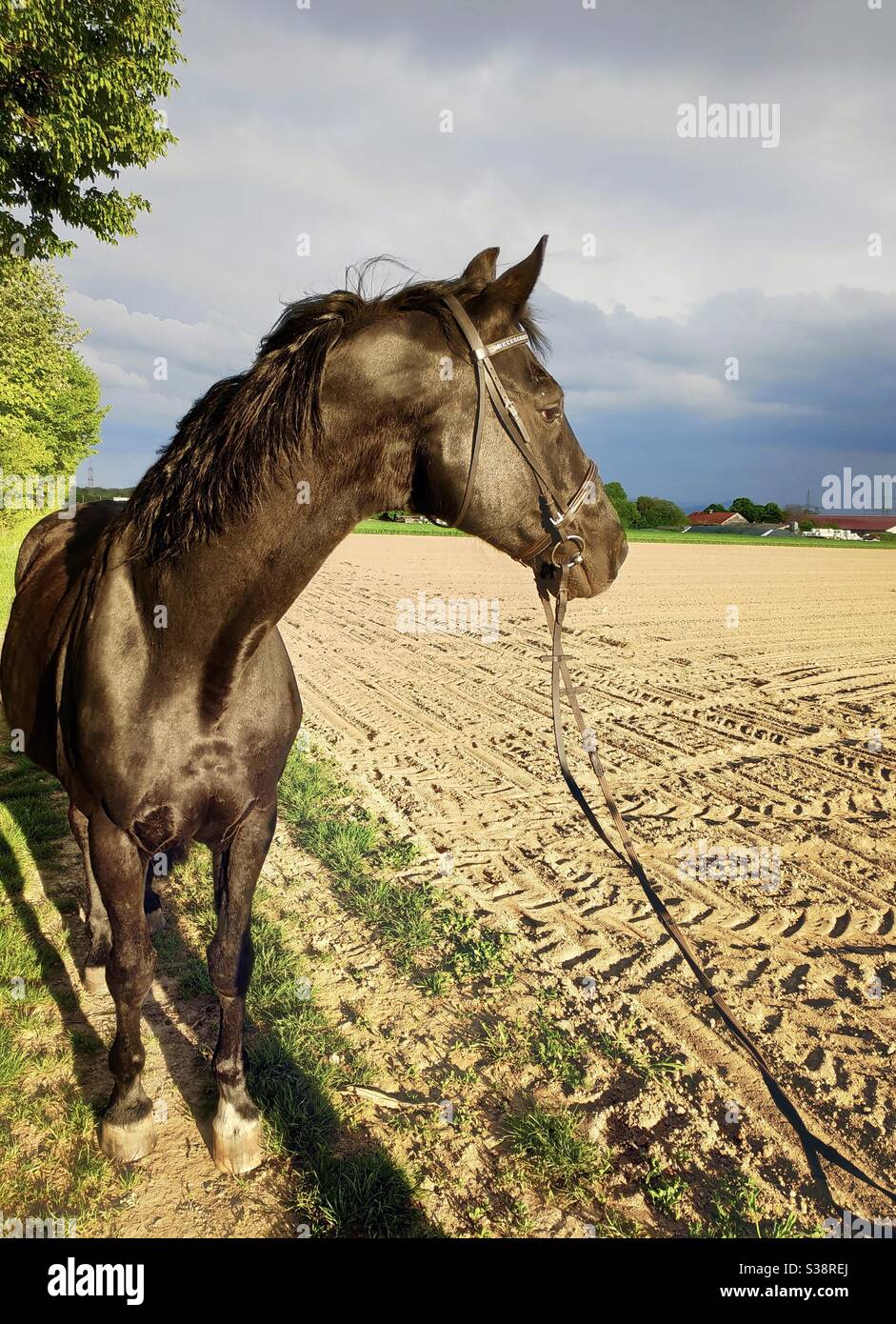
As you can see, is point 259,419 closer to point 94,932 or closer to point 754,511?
point 94,932

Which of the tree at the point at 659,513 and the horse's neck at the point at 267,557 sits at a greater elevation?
the tree at the point at 659,513

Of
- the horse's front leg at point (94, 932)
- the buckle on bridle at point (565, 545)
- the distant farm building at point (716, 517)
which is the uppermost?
the distant farm building at point (716, 517)

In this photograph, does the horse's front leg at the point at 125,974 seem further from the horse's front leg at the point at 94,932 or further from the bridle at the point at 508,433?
the bridle at the point at 508,433

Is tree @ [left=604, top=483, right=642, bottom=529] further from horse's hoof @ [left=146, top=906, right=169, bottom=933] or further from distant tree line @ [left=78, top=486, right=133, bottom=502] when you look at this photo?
horse's hoof @ [left=146, top=906, right=169, bottom=933]

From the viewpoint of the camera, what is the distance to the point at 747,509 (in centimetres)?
12269

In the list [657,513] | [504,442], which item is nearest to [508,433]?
[504,442]

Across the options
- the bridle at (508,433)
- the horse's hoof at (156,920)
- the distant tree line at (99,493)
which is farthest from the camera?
the distant tree line at (99,493)

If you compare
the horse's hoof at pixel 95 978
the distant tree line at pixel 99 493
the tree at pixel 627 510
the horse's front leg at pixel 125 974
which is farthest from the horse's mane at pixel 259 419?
the tree at pixel 627 510

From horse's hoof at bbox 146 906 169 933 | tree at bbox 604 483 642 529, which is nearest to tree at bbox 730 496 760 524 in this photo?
tree at bbox 604 483 642 529

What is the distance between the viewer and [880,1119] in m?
2.76

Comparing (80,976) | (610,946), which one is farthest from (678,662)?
(80,976)

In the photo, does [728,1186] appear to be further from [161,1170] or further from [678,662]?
[678,662]

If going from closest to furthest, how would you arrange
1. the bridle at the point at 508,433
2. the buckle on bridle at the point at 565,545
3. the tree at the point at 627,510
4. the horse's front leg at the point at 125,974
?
the bridle at the point at 508,433 → the buckle on bridle at the point at 565,545 → the horse's front leg at the point at 125,974 → the tree at the point at 627,510

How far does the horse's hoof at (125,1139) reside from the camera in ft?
8.37
